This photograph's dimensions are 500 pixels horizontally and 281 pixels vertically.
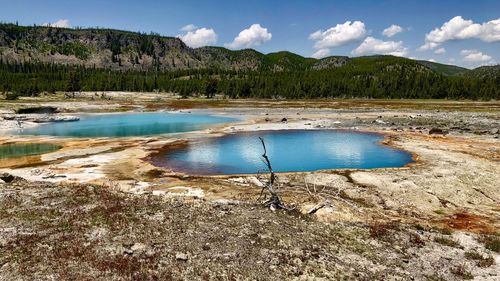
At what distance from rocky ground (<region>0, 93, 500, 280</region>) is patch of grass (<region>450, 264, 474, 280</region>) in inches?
2.0

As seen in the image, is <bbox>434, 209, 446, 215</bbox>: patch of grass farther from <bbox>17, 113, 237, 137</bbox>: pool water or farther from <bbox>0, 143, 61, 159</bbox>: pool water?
<bbox>17, 113, 237, 137</bbox>: pool water

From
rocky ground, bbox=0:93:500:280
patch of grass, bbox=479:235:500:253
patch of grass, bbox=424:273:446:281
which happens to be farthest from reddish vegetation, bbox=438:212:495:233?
patch of grass, bbox=424:273:446:281

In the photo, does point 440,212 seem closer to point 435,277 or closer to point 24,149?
point 435,277

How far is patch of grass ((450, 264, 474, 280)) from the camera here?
12.5 m

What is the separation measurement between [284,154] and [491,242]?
2663cm

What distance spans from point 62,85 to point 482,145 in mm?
167079

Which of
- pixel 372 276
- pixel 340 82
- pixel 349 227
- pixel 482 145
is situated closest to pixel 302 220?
pixel 349 227

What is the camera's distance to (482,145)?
135 feet

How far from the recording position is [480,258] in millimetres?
13656

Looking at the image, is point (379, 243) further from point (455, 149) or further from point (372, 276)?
point (455, 149)

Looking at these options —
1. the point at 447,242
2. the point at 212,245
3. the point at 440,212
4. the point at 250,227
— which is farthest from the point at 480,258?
the point at 212,245

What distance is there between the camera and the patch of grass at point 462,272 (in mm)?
12463

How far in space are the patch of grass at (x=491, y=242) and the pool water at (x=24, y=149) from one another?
40.0 meters

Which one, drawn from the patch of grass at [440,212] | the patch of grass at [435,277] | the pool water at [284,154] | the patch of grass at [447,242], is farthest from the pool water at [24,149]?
the patch of grass at [435,277]
